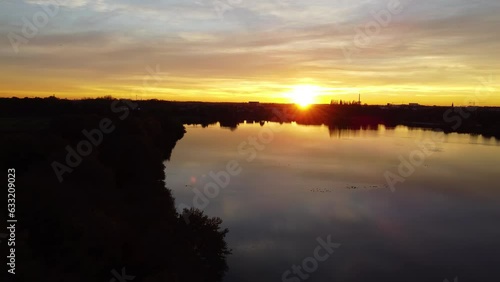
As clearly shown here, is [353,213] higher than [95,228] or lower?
lower

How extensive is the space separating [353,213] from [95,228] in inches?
611

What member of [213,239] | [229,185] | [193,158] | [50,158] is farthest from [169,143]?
[213,239]

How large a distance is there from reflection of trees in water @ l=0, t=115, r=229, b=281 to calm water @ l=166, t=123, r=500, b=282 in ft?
6.70

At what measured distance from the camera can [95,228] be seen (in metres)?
11.3

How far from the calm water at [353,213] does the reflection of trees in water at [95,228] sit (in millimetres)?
2042

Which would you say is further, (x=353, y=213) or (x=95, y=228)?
(x=353, y=213)

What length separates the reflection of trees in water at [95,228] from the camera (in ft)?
34.0

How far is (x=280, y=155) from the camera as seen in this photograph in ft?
153

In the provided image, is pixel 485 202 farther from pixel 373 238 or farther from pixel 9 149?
pixel 9 149

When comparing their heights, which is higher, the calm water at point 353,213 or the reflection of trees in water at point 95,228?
the reflection of trees in water at point 95,228

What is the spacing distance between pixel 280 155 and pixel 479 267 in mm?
31467

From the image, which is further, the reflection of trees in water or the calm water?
the calm water

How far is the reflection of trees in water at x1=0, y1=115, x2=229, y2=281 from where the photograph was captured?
1037 centimetres

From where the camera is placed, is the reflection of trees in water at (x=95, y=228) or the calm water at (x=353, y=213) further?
the calm water at (x=353, y=213)
